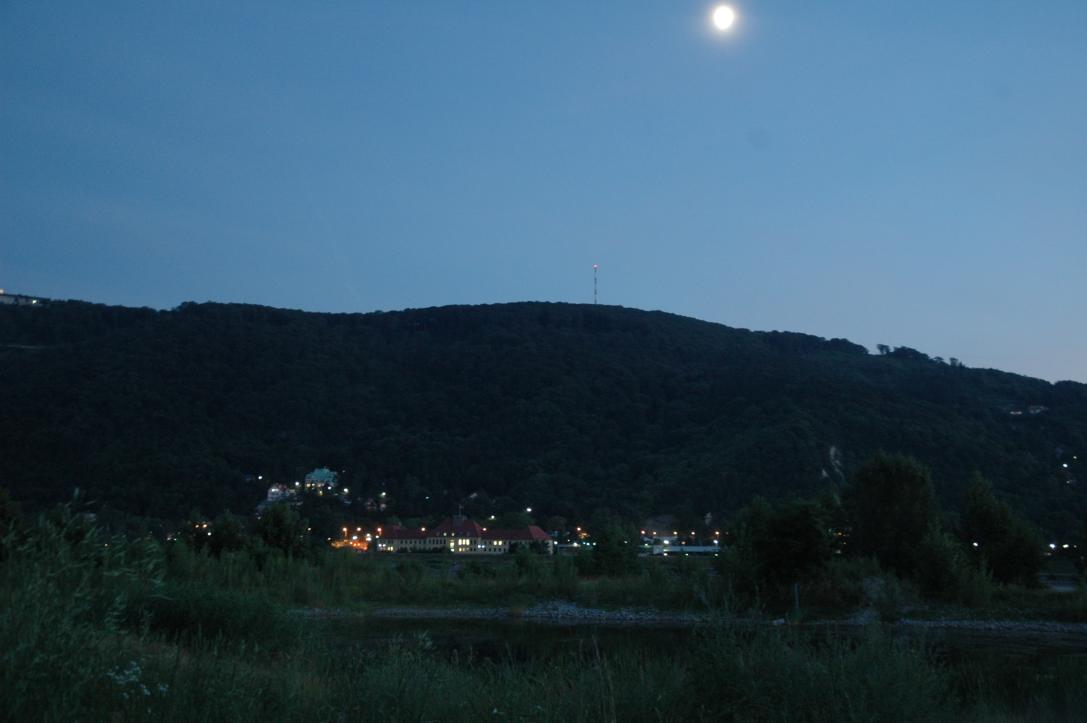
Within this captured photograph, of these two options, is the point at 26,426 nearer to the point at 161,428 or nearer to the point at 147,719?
the point at 161,428

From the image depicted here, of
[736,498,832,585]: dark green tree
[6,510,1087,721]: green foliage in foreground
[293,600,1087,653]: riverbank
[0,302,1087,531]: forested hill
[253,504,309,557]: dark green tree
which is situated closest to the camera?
[6,510,1087,721]: green foliage in foreground

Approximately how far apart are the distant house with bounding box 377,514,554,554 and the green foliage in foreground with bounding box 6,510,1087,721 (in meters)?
47.0

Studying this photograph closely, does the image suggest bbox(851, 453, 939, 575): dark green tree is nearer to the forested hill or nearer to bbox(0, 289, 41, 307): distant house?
the forested hill

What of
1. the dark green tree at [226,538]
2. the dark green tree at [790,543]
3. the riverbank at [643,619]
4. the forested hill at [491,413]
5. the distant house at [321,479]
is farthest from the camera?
the distant house at [321,479]

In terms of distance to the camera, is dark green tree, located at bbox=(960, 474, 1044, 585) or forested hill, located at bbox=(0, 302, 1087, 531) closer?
dark green tree, located at bbox=(960, 474, 1044, 585)

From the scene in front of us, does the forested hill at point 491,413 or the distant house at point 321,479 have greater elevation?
the forested hill at point 491,413

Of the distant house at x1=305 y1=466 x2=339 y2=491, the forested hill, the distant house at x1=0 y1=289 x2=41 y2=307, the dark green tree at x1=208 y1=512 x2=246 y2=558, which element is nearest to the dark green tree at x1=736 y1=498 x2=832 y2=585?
the dark green tree at x1=208 y1=512 x2=246 y2=558

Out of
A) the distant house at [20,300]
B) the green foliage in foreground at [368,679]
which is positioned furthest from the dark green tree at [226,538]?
the distant house at [20,300]

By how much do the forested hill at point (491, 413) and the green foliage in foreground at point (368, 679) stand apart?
43079 millimetres

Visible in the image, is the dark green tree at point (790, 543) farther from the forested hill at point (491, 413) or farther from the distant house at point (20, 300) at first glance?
the distant house at point (20, 300)

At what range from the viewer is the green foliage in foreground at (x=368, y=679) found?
14.6 feet

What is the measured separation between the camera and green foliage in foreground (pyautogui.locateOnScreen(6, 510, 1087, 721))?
14.6ft

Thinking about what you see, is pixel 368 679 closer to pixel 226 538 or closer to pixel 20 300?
pixel 226 538

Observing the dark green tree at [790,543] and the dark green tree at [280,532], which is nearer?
the dark green tree at [790,543]
